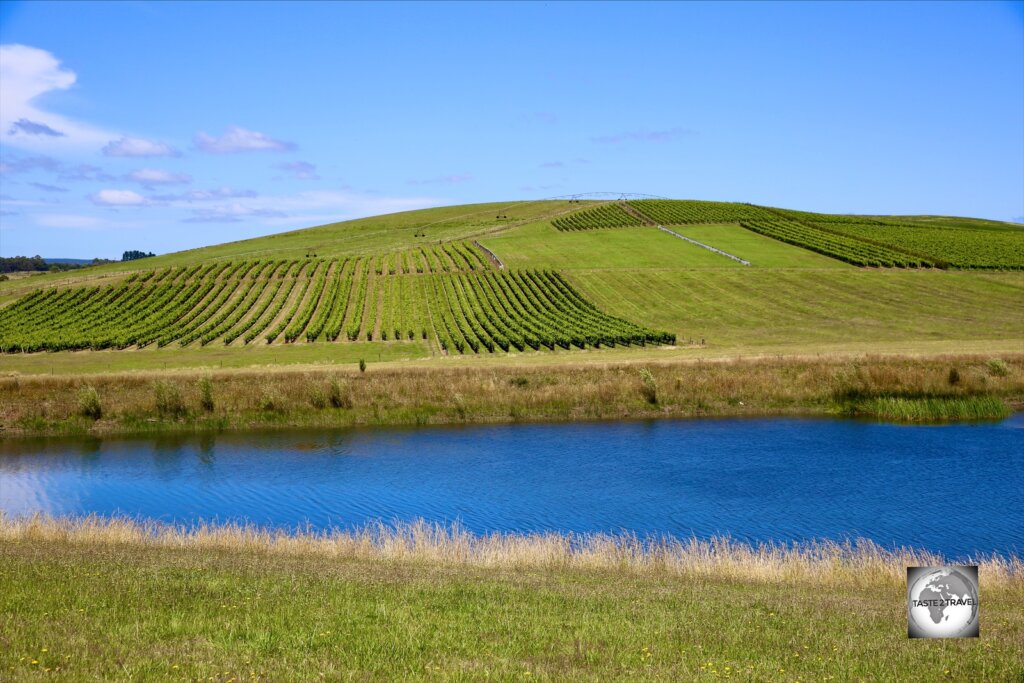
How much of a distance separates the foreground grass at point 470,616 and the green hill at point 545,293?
41.5 metres

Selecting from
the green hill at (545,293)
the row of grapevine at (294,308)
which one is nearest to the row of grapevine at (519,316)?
the green hill at (545,293)

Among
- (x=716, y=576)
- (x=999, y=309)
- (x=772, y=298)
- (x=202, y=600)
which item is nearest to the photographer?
(x=202, y=600)

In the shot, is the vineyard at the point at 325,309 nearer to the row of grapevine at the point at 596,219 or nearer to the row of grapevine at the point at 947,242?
the row of grapevine at the point at 596,219

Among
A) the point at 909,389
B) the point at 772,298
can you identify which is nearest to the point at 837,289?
the point at 772,298

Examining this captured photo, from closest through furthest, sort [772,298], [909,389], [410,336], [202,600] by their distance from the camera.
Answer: [202,600]
[909,389]
[410,336]
[772,298]

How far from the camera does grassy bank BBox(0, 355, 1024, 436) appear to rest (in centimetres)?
4028

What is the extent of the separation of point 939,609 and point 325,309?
219 ft

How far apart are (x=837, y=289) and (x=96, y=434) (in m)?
65.9

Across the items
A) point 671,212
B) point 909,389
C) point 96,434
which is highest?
point 671,212

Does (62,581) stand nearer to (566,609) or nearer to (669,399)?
(566,609)

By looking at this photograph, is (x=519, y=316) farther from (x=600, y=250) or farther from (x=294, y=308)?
(x=600, y=250)

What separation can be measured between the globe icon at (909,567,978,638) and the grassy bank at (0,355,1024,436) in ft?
97.6

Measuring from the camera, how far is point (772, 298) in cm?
7569

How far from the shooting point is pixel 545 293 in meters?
77.5
